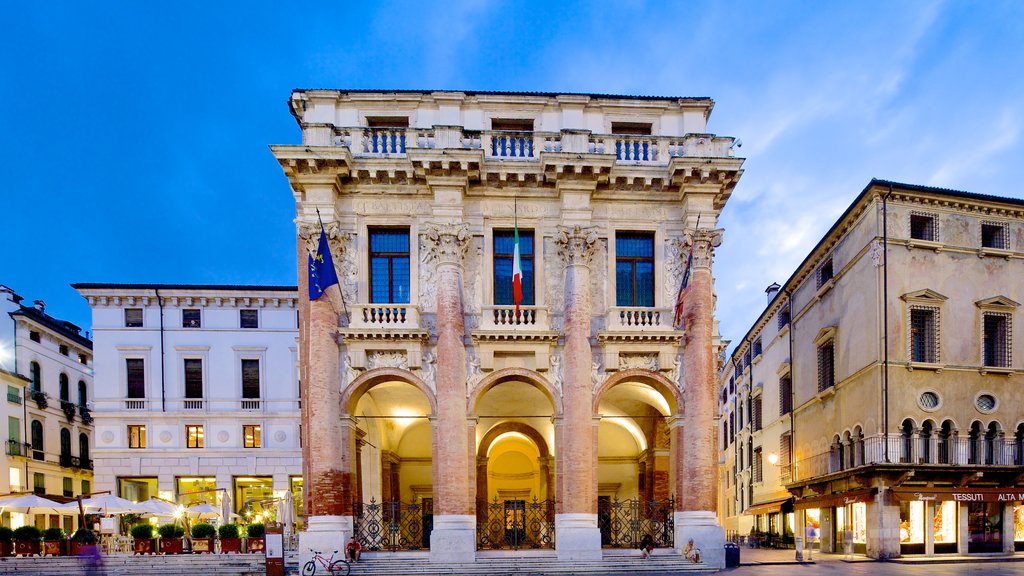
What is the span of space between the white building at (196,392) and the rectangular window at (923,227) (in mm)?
30723

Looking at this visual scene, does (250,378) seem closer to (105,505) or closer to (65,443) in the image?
(105,505)

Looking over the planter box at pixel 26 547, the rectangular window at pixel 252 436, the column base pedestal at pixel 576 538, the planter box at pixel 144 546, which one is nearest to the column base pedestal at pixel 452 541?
the column base pedestal at pixel 576 538

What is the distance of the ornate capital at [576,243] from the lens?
2325 cm

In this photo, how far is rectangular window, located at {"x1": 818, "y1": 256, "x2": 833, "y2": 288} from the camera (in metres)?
31.9

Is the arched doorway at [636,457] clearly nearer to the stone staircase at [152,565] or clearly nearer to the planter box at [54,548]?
the stone staircase at [152,565]

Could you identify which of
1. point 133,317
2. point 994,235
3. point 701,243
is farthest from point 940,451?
point 133,317

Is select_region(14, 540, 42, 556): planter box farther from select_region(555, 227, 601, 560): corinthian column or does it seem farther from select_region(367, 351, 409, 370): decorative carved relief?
select_region(555, 227, 601, 560): corinthian column

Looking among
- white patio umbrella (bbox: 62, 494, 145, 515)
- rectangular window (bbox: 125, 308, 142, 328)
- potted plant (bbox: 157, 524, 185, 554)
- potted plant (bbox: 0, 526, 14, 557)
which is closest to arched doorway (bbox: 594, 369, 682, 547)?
potted plant (bbox: 157, 524, 185, 554)

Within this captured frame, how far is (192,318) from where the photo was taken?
38406 mm

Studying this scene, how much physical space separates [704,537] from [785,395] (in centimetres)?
1803

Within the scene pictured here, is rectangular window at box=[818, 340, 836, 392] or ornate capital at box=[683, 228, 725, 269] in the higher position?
ornate capital at box=[683, 228, 725, 269]

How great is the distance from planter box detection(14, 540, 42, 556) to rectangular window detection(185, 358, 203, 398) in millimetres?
13701

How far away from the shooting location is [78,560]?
23.4 m

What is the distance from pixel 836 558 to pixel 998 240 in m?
14.4
